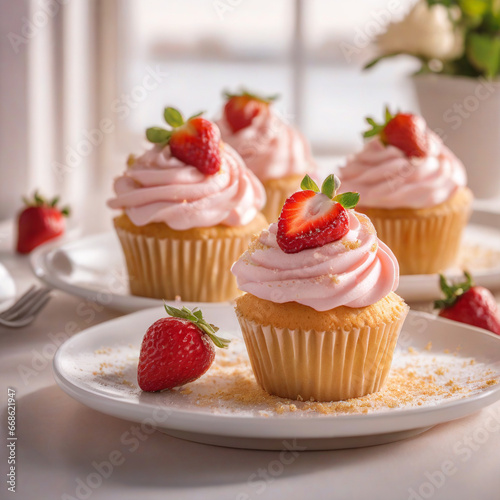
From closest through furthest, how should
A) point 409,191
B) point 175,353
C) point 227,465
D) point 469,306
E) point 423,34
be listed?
point 227,465
point 175,353
point 469,306
point 409,191
point 423,34

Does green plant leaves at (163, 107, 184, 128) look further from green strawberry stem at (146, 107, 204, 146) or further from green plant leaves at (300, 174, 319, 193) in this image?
green plant leaves at (300, 174, 319, 193)

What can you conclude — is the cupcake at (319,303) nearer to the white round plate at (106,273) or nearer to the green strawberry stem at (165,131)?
the white round plate at (106,273)

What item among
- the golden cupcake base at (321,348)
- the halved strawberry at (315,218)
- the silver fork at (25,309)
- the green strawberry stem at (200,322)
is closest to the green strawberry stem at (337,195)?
the halved strawberry at (315,218)

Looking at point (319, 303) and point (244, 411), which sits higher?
point (319, 303)

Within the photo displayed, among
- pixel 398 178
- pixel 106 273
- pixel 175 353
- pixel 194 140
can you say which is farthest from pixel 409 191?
pixel 175 353

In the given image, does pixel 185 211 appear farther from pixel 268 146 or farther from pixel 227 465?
pixel 227 465

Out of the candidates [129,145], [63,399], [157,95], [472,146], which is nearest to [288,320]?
[63,399]

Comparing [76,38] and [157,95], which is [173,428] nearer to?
[76,38]
